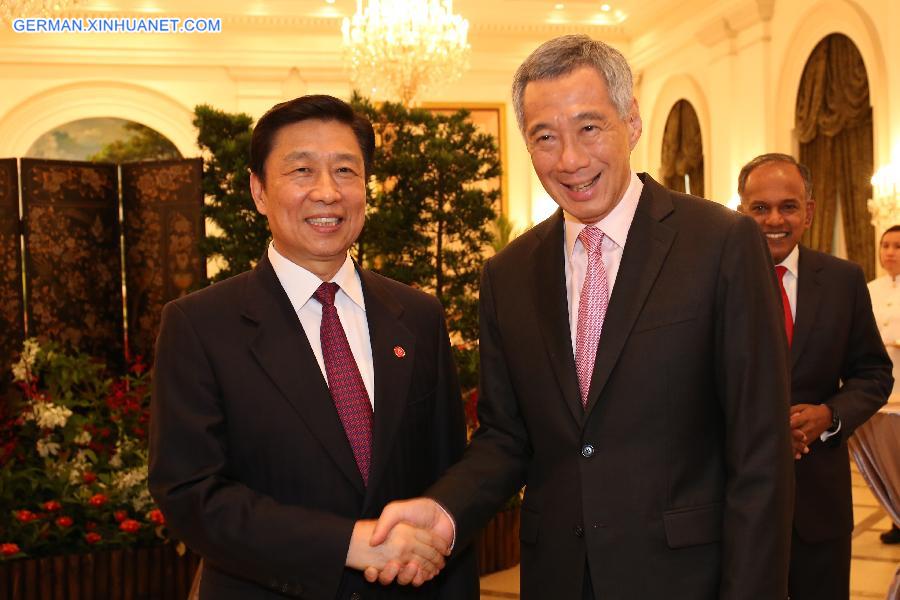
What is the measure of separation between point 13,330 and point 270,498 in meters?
4.87

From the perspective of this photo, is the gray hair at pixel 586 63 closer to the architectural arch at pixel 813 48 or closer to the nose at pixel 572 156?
the nose at pixel 572 156

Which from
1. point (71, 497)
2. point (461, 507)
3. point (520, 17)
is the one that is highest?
point (520, 17)

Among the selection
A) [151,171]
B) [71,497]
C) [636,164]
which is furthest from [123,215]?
[636,164]

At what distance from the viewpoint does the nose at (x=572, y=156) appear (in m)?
1.96

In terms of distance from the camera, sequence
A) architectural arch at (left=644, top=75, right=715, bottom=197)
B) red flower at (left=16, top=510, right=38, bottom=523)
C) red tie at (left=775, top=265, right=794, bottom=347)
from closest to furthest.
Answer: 1. red tie at (left=775, top=265, right=794, bottom=347)
2. red flower at (left=16, top=510, right=38, bottom=523)
3. architectural arch at (left=644, top=75, right=715, bottom=197)

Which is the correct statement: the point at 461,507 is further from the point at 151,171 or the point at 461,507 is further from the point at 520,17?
the point at 520,17

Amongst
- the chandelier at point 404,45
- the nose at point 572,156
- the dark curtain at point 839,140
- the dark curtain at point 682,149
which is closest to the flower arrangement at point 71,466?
the nose at point 572,156

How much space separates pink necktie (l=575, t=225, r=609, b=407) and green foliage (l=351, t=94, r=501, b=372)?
2.92 metres

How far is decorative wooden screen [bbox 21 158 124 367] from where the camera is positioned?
620 cm

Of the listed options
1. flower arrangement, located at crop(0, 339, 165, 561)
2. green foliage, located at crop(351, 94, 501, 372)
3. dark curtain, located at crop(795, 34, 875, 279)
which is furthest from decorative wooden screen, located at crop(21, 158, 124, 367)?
dark curtain, located at crop(795, 34, 875, 279)

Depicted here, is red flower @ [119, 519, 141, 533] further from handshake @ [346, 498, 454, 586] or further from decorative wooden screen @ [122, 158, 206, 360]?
handshake @ [346, 498, 454, 586]

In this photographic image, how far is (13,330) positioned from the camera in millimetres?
6133

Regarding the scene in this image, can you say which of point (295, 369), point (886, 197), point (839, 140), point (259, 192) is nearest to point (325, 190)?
point (259, 192)

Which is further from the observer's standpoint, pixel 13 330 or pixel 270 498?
pixel 13 330
